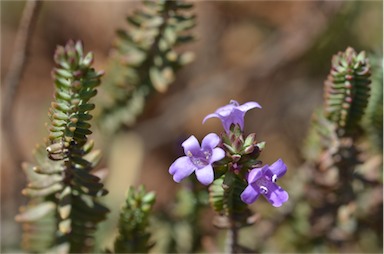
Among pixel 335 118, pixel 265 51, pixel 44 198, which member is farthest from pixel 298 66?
pixel 44 198

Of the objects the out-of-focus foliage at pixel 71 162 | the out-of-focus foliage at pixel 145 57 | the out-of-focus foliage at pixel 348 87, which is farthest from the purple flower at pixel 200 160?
the out-of-focus foliage at pixel 145 57

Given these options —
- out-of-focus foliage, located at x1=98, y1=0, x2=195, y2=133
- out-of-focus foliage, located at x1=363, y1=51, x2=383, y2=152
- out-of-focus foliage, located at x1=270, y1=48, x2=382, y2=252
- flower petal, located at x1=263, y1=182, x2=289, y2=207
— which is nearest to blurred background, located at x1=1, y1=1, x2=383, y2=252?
out-of-focus foliage, located at x1=98, y1=0, x2=195, y2=133

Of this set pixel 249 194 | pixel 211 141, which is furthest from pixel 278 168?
pixel 211 141

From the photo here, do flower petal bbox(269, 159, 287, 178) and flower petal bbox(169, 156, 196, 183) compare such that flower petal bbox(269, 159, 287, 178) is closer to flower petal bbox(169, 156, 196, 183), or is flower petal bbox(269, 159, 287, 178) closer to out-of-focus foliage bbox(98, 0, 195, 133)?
flower petal bbox(169, 156, 196, 183)

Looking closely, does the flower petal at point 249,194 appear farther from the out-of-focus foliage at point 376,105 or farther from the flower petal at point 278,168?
the out-of-focus foliage at point 376,105

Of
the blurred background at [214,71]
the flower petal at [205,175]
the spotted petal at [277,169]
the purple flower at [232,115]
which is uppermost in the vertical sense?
the blurred background at [214,71]

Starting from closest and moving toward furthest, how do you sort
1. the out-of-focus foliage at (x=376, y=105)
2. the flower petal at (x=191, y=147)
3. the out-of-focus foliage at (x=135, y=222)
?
the flower petal at (x=191, y=147) → the out-of-focus foliage at (x=135, y=222) → the out-of-focus foliage at (x=376, y=105)

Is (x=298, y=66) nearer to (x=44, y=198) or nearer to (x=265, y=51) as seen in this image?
(x=265, y=51)
